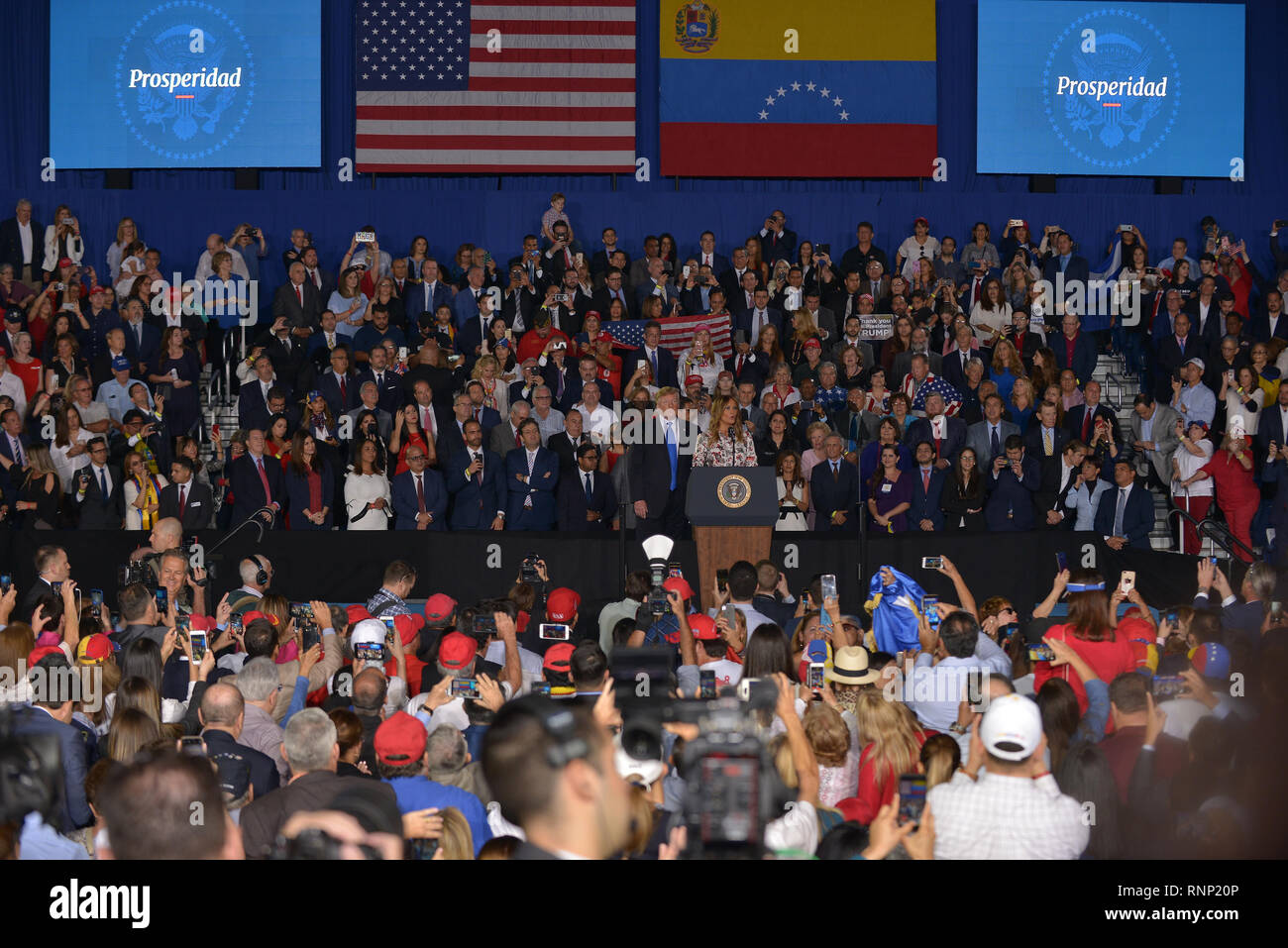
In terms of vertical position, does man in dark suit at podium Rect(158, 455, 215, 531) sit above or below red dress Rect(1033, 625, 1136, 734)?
above

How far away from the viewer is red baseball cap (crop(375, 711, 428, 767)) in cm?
491

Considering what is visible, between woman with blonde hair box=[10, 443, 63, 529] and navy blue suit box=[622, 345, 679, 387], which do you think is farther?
navy blue suit box=[622, 345, 679, 387]

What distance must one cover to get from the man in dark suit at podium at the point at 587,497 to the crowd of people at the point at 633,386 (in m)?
0.02

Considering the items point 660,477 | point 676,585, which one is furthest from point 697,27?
point 676,585

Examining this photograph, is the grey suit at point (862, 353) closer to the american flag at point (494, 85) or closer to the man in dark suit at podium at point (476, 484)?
the man in dark suit at podium at point (476, 484)

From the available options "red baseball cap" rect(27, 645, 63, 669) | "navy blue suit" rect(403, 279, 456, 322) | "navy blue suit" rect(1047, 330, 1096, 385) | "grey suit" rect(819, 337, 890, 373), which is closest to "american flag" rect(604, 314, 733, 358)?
"grey suit" rect(819, 337, 890, 373)

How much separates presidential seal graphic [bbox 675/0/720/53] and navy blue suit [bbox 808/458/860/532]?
27.9ft

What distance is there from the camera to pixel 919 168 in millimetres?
19719

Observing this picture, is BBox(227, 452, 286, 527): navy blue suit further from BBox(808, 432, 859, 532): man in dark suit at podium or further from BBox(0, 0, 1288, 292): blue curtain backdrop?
BBox(0, 0, 1288, 292): blue curtain backdrop

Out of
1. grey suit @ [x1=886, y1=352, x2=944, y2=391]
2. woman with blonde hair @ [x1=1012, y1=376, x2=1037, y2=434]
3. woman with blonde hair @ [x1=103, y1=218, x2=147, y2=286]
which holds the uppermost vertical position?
woman with blonde hair @ [x1=103, y1=218, x2=147, y2=286]

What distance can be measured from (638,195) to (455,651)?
13.3 m

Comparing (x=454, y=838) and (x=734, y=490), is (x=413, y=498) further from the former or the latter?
(x=454, y=838)
